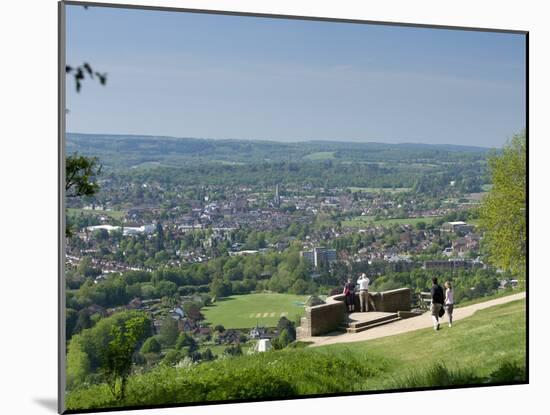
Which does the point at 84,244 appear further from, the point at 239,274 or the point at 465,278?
the point at 465,278

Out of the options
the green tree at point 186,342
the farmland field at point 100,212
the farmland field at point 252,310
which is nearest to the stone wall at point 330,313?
the farmland field at point 252,310

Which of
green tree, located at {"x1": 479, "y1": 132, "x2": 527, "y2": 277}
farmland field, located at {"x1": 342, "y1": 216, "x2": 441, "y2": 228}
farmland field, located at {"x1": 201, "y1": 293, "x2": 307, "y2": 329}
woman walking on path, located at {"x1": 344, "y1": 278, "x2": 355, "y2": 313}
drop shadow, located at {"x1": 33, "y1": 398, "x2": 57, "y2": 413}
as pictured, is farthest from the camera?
green tree, located at {"x1": 479, "y1": 132, "x2": 527, "y2": 277}

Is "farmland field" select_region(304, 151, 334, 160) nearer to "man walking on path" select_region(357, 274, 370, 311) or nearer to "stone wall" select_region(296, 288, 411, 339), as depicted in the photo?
"man walking on path" select_region(357, 274, 370, 311)

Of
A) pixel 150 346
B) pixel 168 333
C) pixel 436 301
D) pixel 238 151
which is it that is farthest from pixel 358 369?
pixel 238 151

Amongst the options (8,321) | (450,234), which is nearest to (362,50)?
(450,234)

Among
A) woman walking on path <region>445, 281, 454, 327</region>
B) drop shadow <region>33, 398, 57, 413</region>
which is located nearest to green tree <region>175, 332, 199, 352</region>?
drop shadow <region>33, 398, 57, 413</region>

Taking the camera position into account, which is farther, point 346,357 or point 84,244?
point 346,357

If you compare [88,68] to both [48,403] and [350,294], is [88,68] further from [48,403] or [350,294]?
[350,294]
